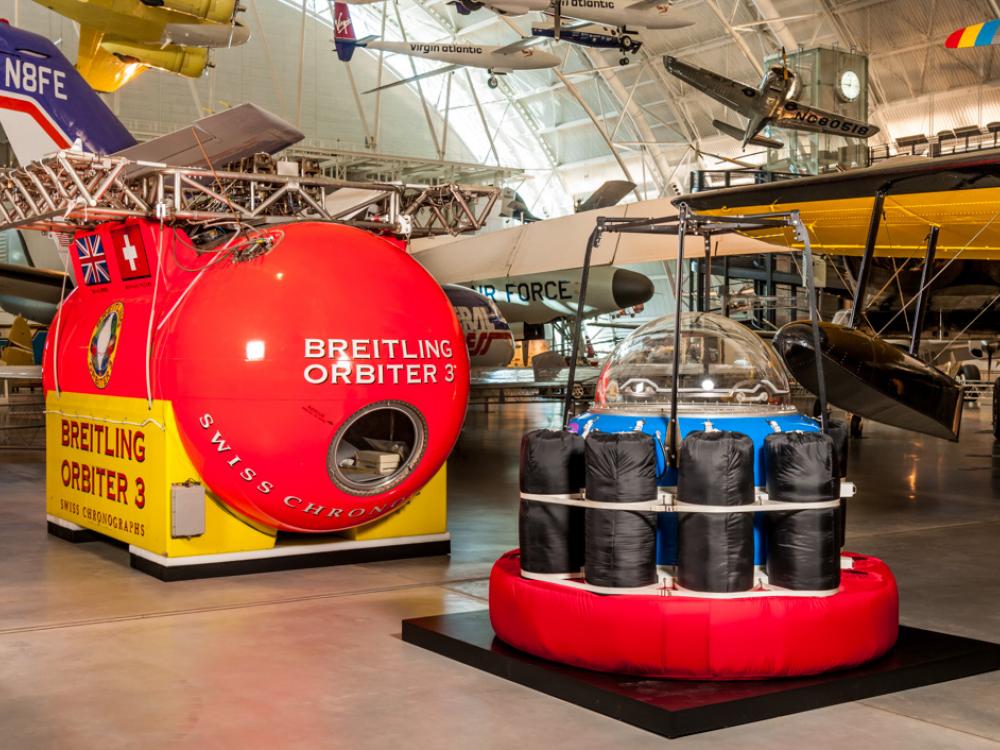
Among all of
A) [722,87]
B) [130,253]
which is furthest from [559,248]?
[722,87]

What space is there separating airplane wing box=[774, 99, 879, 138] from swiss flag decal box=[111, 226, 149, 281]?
65.1 feet

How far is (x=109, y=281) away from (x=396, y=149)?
3683 cm

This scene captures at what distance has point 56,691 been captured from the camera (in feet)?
14.5

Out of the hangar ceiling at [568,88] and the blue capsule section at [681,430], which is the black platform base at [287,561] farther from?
the hangar ceiling at [568,88]

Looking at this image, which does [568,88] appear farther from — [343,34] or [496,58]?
[496,58]

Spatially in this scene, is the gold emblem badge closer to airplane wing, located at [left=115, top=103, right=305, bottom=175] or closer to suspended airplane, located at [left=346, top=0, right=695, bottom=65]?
airplane wing, located at [left=115, top=103, right=305, bottom=175]

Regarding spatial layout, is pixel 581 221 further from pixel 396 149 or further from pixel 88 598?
pixel 396 149

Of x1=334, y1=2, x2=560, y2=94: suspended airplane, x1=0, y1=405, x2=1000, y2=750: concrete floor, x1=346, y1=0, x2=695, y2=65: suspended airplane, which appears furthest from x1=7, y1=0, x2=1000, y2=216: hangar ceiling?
x1=0, y1=405, x2=1000, y2=750: concrete floor

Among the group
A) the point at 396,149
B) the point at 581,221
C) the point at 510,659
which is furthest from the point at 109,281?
the point at 396,149

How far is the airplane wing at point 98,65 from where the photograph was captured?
16344 mm

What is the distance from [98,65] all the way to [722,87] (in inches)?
603

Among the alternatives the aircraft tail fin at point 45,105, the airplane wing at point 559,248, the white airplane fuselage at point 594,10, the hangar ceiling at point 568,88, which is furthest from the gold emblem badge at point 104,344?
the hangar ceiling at point 568,88

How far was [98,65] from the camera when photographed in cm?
1659

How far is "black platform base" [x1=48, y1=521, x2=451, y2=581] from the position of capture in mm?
6824
